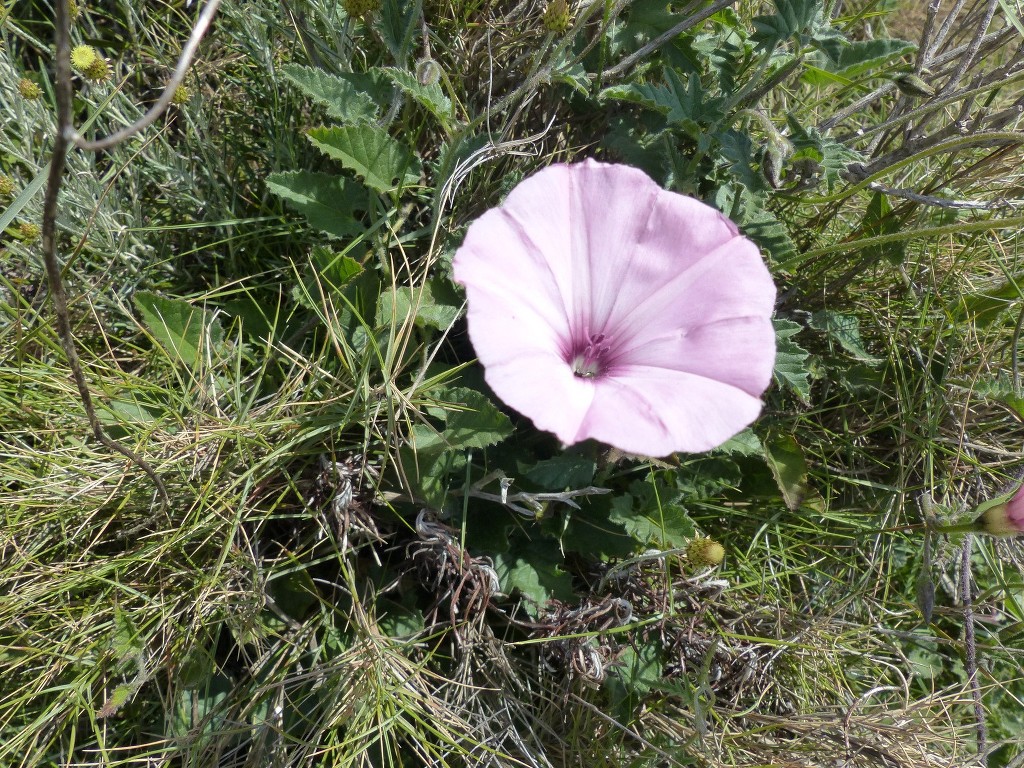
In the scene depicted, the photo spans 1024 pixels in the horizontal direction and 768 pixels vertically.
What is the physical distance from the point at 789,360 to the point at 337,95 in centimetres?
140

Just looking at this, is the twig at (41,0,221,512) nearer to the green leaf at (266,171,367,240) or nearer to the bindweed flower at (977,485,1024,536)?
the green leaf at (266,171,367,240)

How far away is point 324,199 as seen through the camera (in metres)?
2.20

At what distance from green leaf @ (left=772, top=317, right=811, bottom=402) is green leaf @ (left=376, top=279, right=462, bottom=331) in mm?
868

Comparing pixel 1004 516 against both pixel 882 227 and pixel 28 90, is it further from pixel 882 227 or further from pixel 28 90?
pixel 28 90

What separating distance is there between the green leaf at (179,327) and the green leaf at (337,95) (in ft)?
2.27

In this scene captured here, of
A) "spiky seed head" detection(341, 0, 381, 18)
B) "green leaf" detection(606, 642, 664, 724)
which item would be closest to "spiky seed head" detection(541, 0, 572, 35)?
"spiky seed head" detection(341, 0, 381, 18)

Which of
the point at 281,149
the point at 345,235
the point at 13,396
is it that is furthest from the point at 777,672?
the point at 13,396

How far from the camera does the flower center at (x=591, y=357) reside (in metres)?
1.84

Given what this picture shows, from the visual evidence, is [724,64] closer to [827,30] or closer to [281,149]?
[827,30]

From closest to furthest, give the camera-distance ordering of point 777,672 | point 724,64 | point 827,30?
1. point 827,30
2. point 724,64
3. point 777,672

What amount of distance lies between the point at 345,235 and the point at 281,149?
1.39ft

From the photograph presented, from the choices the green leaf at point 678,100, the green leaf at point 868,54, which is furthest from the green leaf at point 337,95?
the green leaf at point 868,54

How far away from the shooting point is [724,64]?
2066mm

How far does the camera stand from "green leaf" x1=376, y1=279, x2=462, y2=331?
6.81 ft
